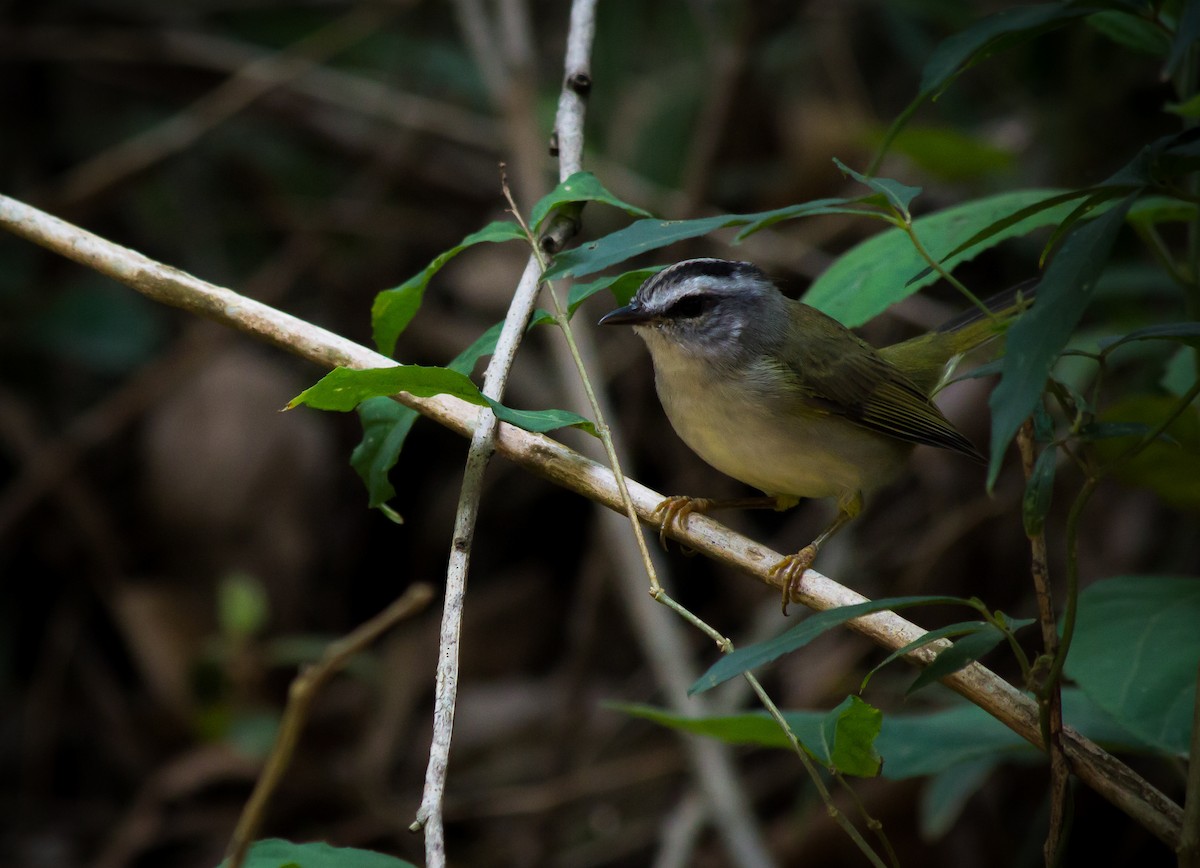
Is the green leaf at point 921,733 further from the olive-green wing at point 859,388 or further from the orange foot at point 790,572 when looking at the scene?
the olive-green wing at point 859,388

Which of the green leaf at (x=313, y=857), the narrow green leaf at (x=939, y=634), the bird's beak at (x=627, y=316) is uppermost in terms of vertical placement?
the bird's beak at (x=627, y=316)

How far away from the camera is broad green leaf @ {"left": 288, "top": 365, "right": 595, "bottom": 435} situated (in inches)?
68.4

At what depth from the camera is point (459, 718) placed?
5230 millimetres

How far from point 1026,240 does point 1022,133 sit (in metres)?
0.93

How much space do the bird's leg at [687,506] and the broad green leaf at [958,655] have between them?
25.1 inches

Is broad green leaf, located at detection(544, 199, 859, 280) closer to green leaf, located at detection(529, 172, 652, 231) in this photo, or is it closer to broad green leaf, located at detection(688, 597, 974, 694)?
green leaf, located at detection(529, 172, 652, 231)

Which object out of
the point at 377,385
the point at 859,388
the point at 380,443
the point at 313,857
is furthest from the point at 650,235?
the point at 859,388

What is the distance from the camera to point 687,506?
2729mm

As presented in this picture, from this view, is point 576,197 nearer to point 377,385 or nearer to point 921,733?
point 377,385

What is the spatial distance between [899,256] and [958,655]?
106 centimetres

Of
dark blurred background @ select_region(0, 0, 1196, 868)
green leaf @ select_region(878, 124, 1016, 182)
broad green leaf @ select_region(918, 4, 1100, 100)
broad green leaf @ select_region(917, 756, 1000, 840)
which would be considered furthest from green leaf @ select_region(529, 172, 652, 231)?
green leaf @ select_region(878, 124, 1016, 182)

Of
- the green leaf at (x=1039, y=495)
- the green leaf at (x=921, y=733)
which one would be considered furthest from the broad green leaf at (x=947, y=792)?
the green leaf at (x=1039, y=495)

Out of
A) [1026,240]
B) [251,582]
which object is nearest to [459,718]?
[251,582]

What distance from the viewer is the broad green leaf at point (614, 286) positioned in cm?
206
